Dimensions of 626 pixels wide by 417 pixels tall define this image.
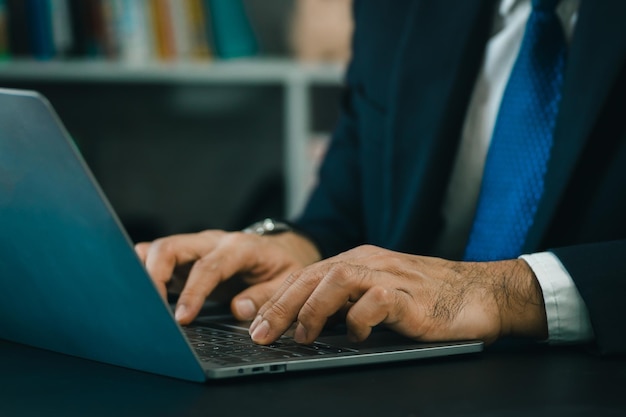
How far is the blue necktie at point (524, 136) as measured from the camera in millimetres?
1120

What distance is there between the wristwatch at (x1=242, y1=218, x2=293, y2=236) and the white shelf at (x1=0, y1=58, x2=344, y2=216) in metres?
1.26

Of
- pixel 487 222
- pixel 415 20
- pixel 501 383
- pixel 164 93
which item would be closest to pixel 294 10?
pixel 164 93

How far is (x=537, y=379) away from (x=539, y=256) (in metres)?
0.17

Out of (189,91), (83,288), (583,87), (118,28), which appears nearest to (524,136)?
(583,87)

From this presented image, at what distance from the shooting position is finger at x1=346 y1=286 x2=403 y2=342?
725 mm

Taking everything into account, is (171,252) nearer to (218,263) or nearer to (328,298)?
(218,263)

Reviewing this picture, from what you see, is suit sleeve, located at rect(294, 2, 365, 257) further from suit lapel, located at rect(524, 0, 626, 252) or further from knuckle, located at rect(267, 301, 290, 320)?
knuckle, located at rect(267, 301, 290, 320)

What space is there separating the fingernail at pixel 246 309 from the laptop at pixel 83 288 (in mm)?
112

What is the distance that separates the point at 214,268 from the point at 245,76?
60.6 inches

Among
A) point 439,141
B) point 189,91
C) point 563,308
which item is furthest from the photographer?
point 189,91

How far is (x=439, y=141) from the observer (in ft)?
4.16

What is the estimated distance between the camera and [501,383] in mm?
650

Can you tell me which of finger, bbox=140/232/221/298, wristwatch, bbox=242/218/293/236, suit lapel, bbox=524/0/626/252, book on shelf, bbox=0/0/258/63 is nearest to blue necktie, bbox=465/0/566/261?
suit lapel, bbox=524/0/626/252

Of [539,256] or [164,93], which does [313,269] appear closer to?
[539,256]
